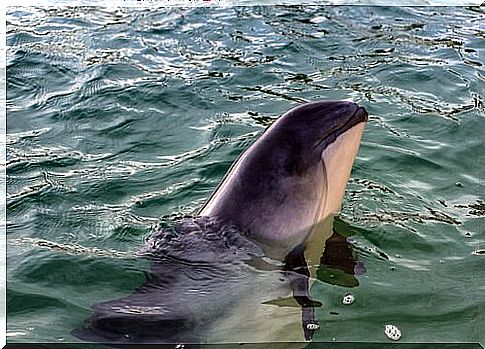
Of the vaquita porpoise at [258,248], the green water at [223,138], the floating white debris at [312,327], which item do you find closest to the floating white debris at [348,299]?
the green water at [223,138]

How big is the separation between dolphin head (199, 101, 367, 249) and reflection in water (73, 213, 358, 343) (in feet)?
0.32

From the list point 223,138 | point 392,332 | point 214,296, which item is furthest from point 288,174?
point 223,138

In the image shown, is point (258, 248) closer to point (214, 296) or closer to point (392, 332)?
point (214, 296)

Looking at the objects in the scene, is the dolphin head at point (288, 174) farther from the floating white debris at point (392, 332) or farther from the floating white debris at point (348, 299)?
the floating white debris at point (392, 332)

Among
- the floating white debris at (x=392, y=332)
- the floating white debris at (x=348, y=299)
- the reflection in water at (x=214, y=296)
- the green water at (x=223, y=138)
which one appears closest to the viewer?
the reflection in water at (x=214, y=296)

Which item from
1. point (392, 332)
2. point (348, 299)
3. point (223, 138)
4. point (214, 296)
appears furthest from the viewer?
point (223, 138)

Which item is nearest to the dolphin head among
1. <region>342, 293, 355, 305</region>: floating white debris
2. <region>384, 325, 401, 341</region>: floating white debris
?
<region>342, 293, 355, 305</region>: floating white debris

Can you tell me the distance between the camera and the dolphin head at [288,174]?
4020 mm

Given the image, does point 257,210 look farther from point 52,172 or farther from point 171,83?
point 171,83

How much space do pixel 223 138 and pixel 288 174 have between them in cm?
229

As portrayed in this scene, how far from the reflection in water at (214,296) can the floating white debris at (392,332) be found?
370mm

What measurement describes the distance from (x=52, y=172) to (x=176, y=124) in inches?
48.5

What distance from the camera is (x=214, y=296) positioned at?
3850mm

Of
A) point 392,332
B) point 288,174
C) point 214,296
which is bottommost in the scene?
point 392,332
